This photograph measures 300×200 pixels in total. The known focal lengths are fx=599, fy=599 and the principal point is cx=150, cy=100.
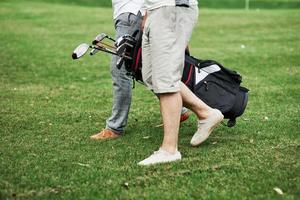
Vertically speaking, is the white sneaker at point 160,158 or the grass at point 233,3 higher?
the white sneaker at point 160,158

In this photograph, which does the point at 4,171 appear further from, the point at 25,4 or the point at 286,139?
the point at 25,4

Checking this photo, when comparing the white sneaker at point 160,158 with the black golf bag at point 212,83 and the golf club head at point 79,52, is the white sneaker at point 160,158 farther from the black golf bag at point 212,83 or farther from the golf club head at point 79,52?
the golf club head at point 79,52

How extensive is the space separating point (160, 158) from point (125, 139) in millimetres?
1067

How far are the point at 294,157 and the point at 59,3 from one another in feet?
82.7

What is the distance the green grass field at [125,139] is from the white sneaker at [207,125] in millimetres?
→ 99

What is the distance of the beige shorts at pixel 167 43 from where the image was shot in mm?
4789

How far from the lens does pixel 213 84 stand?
5.53 m

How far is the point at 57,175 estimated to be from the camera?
4648mm

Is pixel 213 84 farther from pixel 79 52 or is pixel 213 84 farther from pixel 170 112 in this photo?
pixel 79 52

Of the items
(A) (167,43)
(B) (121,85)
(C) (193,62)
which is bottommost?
(B) (121,85)

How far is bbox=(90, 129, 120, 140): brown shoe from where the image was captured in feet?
19.5

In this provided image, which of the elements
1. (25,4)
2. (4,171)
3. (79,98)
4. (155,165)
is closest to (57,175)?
(4,171)

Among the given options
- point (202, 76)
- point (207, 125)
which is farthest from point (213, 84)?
point (207, 125)

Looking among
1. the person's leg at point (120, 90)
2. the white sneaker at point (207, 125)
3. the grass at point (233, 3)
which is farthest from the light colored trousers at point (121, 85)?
the grass at point (233, 3)
